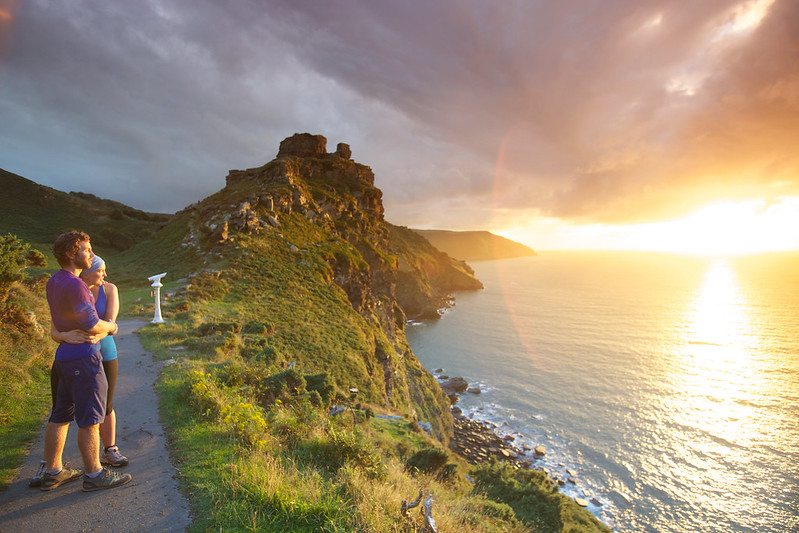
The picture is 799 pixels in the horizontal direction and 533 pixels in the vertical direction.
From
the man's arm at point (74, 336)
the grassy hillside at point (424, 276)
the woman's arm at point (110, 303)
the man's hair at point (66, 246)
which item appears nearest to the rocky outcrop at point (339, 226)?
the woman's arm at point (110, 303)

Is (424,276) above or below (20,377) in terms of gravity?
below

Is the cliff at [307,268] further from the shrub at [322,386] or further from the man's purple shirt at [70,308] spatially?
the man's purple shirt at [70,308]

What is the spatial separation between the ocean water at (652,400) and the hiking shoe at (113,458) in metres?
35.4

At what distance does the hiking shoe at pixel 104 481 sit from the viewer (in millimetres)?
4973

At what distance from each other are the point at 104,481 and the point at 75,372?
1682 millimetres

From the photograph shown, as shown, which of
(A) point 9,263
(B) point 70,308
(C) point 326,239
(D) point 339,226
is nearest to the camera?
(B) point 70,308

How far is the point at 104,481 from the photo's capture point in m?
5.04

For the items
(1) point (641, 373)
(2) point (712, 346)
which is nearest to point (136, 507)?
(1) point (641, 373)

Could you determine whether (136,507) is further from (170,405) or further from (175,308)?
(175,308)

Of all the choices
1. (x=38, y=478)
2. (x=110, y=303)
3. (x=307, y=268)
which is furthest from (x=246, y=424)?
(x=307, y=268)

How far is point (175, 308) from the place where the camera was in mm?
19578

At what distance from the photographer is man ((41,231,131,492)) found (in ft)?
Answer: 15.5

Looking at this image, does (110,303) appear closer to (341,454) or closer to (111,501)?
(111,501)

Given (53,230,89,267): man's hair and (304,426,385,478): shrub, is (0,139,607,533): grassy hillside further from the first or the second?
(53,230,89,267): man's hair
